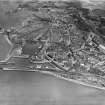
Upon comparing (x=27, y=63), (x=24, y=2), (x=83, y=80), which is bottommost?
(x=83, y=80)

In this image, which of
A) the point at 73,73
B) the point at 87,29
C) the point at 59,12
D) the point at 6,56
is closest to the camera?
the point at 73,73

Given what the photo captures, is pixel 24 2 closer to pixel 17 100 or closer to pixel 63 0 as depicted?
pixel 63 0

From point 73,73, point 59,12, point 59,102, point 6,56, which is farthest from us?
point 59,12

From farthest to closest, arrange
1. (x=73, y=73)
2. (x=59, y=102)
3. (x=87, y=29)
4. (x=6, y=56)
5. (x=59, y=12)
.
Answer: (x=59, y=12)
(x=87, y=29)
(x=6, y=56)
(x=73, y=73)
(x=59, y=102)

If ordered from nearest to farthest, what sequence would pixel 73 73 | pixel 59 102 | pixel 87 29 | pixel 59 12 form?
pixel 59 102, pixel 73 73, pixel 87 29, pixel 59 12

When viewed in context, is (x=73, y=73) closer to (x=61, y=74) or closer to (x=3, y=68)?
(x=61, y=74)

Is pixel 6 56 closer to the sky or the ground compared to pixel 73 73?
closer to the sky

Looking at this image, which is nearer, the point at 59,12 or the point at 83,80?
the point at 83,80

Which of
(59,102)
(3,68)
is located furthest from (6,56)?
(59,102)

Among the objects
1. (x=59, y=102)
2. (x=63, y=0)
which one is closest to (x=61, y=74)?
(x=59, y=102)
